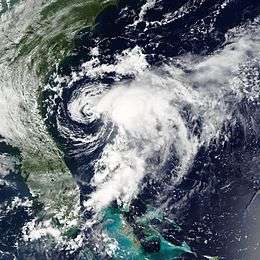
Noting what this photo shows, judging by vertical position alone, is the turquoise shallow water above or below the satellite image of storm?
below

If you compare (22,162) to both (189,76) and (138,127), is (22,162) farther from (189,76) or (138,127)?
(189,76)

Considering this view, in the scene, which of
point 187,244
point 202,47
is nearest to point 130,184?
point 187,244

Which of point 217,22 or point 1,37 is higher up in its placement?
point 1,37

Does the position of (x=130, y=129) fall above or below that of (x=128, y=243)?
above

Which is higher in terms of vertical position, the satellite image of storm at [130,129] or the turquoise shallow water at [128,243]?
the satellite image of storm at [130,129]
